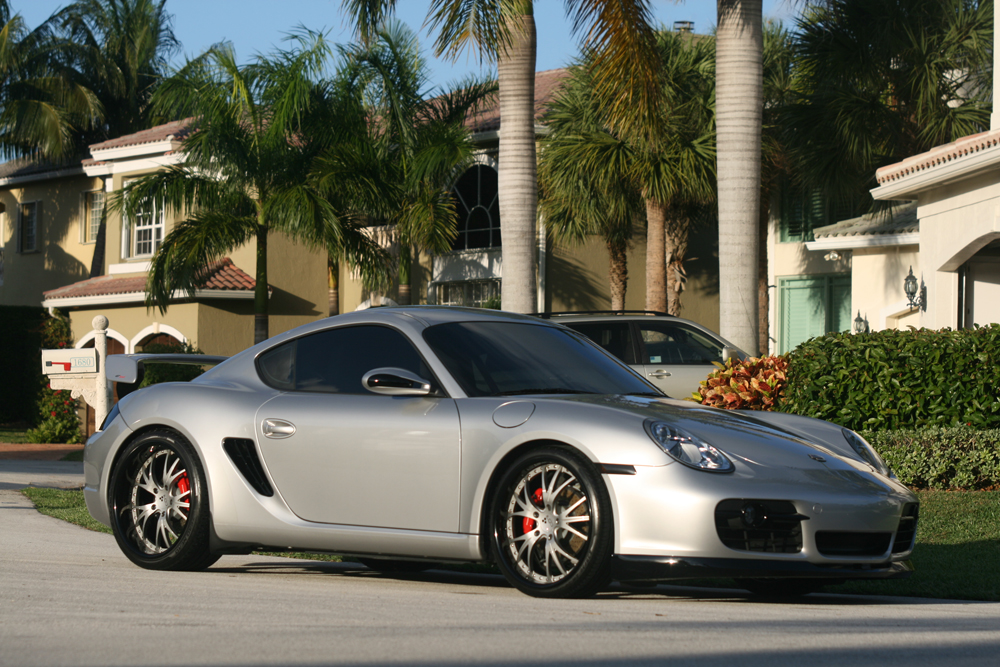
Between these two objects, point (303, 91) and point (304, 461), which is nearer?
point (304, 461)

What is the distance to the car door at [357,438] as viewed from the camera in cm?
585

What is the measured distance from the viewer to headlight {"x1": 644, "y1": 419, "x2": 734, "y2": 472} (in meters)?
5.29

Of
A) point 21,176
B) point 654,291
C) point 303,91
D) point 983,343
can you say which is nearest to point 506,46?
point 983,343

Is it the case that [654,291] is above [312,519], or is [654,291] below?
above

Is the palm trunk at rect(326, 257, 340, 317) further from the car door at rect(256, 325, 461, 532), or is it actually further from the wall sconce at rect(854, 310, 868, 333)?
the car door at rect(256, 325, 461, 532)

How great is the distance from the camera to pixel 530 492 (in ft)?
18.2

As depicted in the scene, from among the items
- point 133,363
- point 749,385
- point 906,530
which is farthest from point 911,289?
point 133,363

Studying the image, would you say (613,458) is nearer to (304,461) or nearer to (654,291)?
(304,461)

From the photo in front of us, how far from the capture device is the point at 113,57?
44031 millimetres

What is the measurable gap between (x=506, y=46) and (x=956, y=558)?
28.6 ft

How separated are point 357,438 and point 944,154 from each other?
40.1ft

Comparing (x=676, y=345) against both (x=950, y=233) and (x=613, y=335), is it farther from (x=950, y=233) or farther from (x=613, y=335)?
(x=950, y=233)

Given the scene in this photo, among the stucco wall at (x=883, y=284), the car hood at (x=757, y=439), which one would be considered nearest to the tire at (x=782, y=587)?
the car hood at (x=757, y=439)

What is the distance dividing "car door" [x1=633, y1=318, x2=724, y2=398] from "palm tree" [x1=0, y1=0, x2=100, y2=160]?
29.0 meters
